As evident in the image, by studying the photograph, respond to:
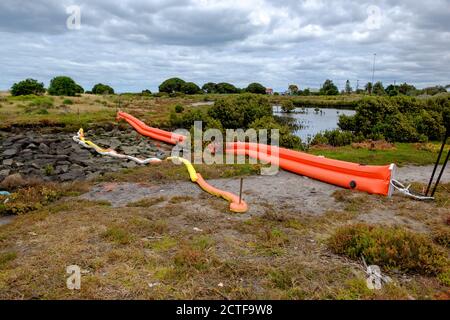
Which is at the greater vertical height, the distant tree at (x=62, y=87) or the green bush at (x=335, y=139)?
the distant tree at (x=62, y=87)

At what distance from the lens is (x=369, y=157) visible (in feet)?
44.7

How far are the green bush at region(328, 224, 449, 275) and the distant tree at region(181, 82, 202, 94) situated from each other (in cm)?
7719

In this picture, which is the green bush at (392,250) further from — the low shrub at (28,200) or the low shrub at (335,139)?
the low shrub at (335,139)

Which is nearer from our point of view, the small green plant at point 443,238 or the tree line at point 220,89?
the small green plant at point 443,238

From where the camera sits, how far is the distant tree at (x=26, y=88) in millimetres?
45219

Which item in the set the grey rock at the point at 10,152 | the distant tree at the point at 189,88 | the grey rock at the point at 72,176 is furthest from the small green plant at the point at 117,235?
the distant tree at the point at 189,88

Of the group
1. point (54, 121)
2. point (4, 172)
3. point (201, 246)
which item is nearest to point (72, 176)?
point (4, 172)

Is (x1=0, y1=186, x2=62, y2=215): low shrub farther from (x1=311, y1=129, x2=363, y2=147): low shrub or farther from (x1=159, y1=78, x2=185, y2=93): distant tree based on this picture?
(x1=159, y1=78, x2=185, y2=93): distant tree

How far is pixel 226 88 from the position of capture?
85.6 metres

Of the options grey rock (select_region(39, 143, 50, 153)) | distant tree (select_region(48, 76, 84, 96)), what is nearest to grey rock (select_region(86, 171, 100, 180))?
grey rock (select_region(39, 143, 50, 153))

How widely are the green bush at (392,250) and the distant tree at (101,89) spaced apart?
7126 centimetres

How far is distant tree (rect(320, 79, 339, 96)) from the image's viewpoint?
86.5 m

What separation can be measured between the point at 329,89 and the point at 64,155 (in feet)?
281

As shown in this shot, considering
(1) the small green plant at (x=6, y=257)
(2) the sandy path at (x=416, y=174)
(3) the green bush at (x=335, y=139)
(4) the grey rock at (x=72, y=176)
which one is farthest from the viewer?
(3) the green bush at (x=335, y=139)
